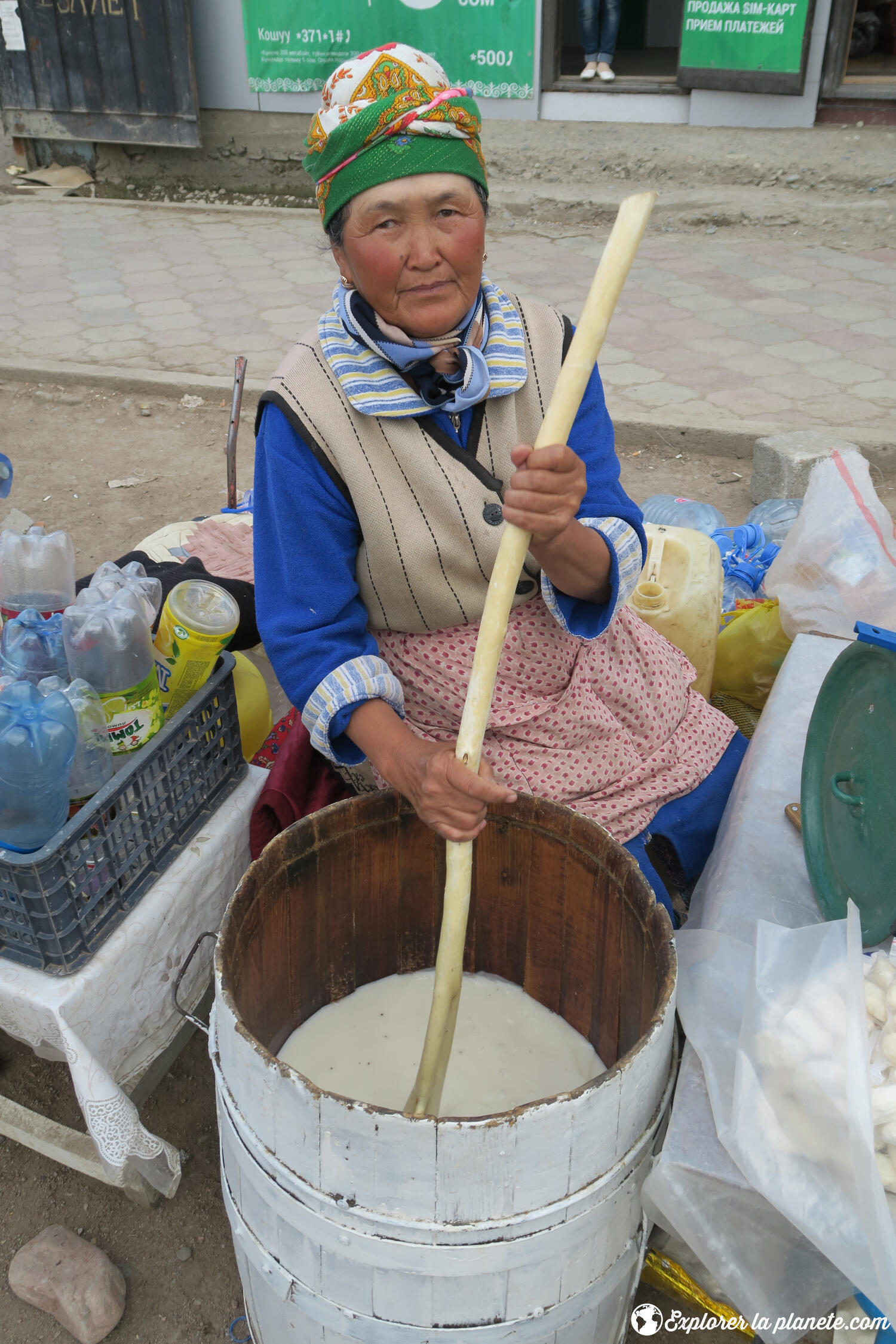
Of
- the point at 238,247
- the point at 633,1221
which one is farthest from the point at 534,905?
the point at 238,247

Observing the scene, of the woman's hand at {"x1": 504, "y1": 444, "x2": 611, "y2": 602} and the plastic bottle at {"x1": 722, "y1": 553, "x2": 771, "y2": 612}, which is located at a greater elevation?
the woman's hand at {"x1": 504, "y1": 444, "x2": 611, "y2": 602}

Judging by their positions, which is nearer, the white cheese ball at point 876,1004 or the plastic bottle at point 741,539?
the white cheese ball at point 876,1004

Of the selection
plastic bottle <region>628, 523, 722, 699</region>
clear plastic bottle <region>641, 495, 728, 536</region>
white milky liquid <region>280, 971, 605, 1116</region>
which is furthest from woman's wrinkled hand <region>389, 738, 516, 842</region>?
clear plastic bottle <region>641, 495, 728, 536</region>

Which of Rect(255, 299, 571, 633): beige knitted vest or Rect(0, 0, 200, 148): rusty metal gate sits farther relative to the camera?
Rect(0, 0, 200, 148): rusty metal gate

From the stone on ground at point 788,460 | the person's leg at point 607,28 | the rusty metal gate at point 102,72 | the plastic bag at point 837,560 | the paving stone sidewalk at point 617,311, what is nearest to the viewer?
the plastic bag at point 837,560

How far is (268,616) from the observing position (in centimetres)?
165

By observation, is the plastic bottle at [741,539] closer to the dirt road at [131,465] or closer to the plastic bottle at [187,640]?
the dirt road at [131,465]

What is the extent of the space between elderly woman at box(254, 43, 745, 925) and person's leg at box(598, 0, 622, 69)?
271 inches

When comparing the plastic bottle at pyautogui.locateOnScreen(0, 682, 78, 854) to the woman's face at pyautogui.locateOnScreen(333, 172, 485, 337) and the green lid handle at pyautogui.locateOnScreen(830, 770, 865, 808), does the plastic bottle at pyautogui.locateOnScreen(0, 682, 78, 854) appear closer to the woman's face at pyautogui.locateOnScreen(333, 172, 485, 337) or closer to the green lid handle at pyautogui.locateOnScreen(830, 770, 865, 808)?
the woman's face at pyautogui.locateOnScreen(333, 172, 485, 337)

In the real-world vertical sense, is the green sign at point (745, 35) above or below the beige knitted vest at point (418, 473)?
above

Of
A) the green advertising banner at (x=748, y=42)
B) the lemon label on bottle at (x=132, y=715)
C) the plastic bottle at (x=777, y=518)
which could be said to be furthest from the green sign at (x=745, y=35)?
the lemon label on bottle at (x=132, y=715)

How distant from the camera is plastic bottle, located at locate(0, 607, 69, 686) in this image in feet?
5.53

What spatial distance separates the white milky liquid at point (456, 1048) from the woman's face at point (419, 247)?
1.07 meters

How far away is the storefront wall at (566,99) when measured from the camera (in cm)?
691
